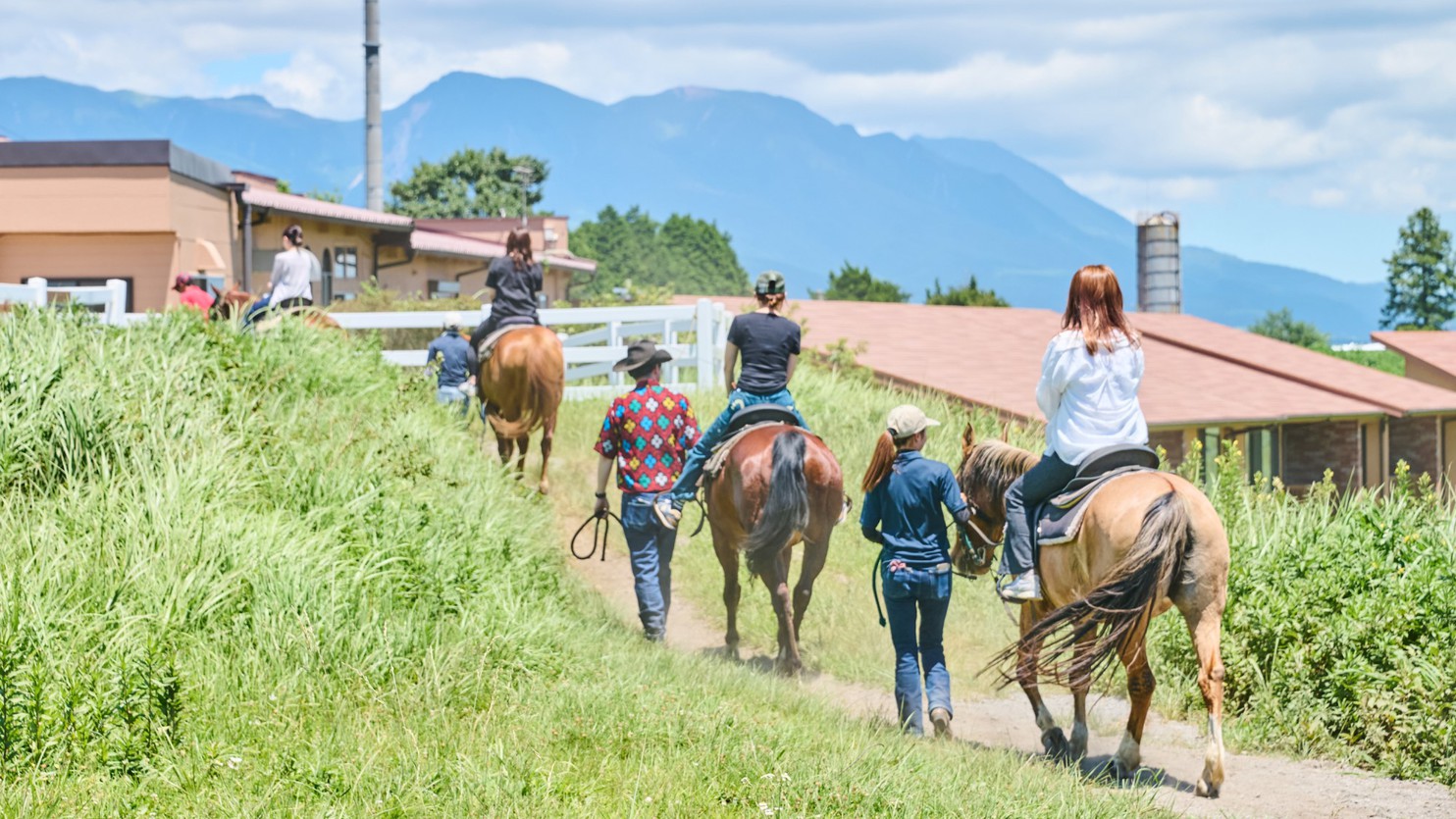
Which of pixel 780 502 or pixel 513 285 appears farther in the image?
pixel 513 285

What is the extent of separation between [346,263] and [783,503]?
84.1ft

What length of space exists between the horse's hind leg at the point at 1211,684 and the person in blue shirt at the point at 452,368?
33.1 ft

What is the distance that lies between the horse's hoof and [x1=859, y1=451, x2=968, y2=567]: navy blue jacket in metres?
1.13

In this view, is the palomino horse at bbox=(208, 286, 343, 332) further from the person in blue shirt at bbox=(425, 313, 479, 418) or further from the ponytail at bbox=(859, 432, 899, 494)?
the ponytail at bbox=(859, 432, 899, 494)

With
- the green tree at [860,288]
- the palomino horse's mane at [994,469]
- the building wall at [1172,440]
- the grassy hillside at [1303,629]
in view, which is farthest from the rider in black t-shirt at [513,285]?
the green tree at [860,288]

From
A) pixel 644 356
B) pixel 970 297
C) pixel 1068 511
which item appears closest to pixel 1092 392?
pixel 1068 511

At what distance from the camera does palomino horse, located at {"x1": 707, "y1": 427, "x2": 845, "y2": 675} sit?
31.5 feet

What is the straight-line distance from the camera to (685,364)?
1998cm

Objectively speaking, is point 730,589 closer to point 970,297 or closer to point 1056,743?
point 1056,743

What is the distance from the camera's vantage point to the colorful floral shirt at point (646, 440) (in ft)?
33.4

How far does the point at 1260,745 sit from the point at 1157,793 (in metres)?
1.73

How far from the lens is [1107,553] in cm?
722

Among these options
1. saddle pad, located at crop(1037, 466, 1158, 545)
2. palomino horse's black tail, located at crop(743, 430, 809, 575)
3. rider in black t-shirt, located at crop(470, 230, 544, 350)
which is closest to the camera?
saddle pad, located at crop(1037, 466, 1158, 545)

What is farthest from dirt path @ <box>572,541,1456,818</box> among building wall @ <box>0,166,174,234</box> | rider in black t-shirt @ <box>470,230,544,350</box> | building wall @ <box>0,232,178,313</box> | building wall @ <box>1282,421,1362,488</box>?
building wall @ <box>1282,421,1362,488</box>
